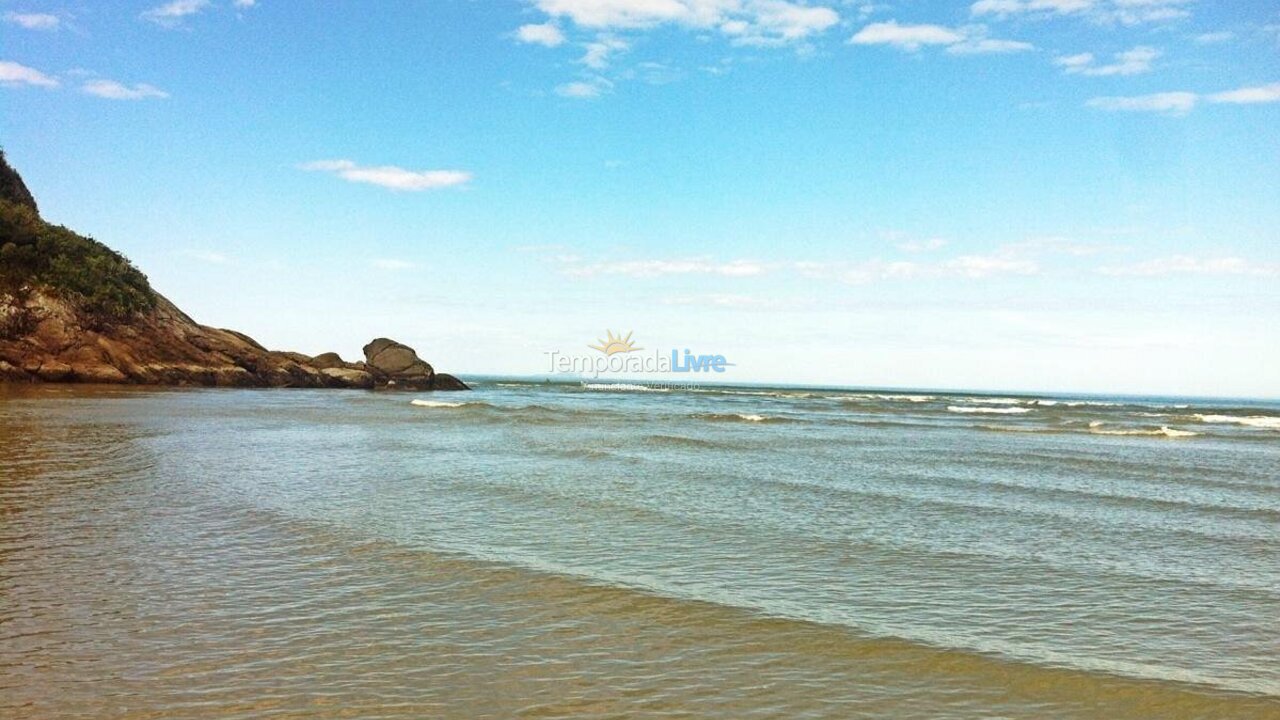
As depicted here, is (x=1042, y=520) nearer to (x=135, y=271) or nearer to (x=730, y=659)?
(x=730, y=659)

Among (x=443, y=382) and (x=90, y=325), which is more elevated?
(x=90, y=325)

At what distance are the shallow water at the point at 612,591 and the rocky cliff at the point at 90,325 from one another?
Result: 39.1 metres

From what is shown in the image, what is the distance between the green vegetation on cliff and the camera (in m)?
50.6

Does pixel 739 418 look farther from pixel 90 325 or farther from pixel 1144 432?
pixel 90 325

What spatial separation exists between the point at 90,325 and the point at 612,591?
59.0 meters

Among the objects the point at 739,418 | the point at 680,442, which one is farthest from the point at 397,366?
the point at 680,442

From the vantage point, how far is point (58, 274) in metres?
53.3

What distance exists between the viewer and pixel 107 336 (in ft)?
180

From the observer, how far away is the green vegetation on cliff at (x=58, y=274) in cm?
5059

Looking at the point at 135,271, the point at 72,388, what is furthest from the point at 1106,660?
the point at 135,271

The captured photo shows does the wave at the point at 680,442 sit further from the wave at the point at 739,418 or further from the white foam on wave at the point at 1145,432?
the white foam on wave at the point at 1145,432

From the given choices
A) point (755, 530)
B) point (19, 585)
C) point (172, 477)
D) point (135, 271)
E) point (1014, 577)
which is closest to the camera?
point (19, 585)

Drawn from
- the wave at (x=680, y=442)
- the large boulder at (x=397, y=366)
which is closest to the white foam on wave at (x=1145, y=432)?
the wave at (x=680, y=442)

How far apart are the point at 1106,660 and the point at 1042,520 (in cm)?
750
